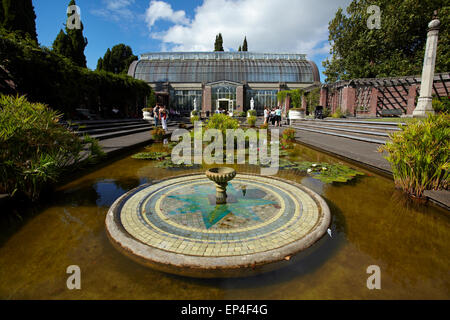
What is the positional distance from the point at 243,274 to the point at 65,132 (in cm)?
463

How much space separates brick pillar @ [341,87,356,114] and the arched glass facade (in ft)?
72.4

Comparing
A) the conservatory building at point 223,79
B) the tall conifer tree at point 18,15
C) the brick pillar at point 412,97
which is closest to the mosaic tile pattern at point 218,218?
the tall conifer tree at point 18,15

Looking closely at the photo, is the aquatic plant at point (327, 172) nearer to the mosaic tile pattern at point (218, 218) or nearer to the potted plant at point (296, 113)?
the mosaic tile pattern at point (218, 218)

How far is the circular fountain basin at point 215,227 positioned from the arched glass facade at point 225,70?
132 ft

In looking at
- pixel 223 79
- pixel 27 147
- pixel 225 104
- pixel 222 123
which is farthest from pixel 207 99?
pixel 27 147

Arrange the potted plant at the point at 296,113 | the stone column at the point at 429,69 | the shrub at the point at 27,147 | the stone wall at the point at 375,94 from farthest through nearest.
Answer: the potted plant at the point at 296,113, the stone wall at the point at 375,94, the stone column at the point at 429,69, the shrub at the point at 27,147

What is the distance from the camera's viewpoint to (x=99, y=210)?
12.3ft

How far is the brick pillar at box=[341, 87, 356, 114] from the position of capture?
835 inches

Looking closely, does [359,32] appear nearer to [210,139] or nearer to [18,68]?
[210,139]

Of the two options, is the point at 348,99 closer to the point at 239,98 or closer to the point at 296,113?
the point at 296,113

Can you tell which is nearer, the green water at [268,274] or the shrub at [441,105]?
the green water at [268,274]

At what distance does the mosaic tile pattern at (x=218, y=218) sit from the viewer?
265 cm

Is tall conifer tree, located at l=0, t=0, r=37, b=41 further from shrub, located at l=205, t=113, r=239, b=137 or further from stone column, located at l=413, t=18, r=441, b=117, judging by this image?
stone column, located at l=413, t=18, r=441, b=117

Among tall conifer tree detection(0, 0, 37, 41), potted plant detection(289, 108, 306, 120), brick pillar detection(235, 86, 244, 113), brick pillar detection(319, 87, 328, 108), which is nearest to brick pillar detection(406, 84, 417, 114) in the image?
brick pillar detection(319, 87, 328, 108)
